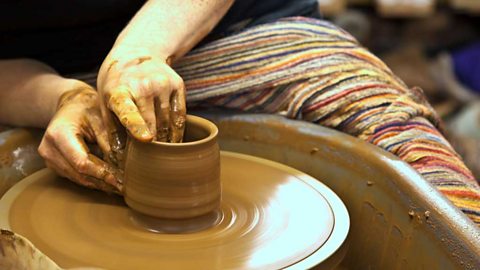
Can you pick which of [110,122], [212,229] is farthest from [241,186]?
[110,122]

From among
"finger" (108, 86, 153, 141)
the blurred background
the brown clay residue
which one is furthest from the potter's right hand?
the blurred background

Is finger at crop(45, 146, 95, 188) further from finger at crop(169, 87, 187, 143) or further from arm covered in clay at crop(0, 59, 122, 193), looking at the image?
finger at crop(169, 87, 187, 143)

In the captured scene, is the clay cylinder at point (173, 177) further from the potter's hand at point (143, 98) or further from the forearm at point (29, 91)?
the forearm at point (29, 91)

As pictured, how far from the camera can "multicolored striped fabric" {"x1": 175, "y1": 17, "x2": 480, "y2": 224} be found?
1499mm

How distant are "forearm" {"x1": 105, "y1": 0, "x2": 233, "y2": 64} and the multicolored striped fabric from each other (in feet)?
0.34

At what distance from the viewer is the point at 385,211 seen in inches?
50.9

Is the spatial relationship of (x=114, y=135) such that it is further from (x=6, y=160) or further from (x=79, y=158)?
(x=6, y=160)

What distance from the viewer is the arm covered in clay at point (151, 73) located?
3.72 ft

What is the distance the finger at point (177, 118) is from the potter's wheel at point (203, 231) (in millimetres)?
155

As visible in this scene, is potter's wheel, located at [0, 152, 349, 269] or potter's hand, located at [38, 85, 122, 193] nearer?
potter's wheel, located at [0, 152, 349, 269]

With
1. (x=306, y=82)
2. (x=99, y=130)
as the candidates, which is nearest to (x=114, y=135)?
(x=99, y=130)

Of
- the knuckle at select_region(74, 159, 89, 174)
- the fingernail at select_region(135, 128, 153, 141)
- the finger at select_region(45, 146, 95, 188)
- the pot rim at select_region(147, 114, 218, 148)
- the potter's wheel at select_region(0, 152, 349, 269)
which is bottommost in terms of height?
the potter's wheel at select_region(0, 152, 349, 269)

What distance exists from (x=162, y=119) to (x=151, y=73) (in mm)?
82

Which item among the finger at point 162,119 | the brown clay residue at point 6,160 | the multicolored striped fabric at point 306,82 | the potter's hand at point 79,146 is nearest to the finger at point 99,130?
the potter's hand at point 79,146
